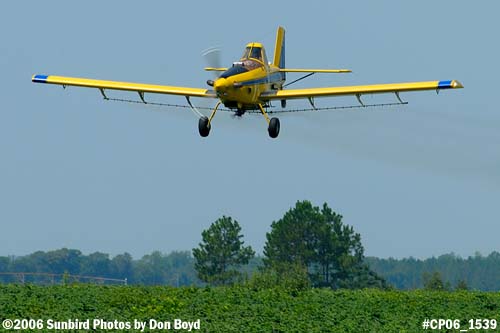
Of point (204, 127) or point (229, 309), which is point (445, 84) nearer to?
point (204, 127)

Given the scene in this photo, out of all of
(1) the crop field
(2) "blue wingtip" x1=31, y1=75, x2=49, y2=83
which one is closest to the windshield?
(1) the crop field

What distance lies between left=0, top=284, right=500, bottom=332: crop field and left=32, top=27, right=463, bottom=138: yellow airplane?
6.49 metres

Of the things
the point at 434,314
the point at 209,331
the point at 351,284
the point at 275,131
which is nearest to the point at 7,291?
the point at 209,331

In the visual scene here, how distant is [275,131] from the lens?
46250 mm

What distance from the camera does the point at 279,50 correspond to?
185ft

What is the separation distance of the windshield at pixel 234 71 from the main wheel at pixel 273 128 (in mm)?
2317

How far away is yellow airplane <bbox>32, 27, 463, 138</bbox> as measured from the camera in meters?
44.7

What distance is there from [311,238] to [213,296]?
9558 centimetres

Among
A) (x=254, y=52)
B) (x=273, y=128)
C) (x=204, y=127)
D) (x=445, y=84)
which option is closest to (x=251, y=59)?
(x=254, y=52)

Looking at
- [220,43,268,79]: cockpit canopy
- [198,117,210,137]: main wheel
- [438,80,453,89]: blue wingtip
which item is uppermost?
[220,43,268,79]: cockpit canopy

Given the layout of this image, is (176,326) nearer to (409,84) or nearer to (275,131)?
(275,131)

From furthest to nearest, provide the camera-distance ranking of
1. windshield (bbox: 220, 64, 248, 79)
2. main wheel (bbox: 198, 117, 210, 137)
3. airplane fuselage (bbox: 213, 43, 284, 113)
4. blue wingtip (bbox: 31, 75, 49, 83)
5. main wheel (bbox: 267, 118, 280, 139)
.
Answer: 1. blue wingtip (bbox: 31, 75, 49, 83)
2. main wheel (bbox: 267, 118, 280, 139)
3. main wheel (bbox: 198, 117, 210, 137)
4. windshield (bbox: 220, 64, 248, 79)
5. airplane fuselage (bbox: 213, 43, 284, 113)

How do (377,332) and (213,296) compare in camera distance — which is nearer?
(377,332)

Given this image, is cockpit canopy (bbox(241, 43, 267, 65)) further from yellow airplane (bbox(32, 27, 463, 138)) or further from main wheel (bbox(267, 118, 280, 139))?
main wheel (bbox(267, 118, 280, 139))
